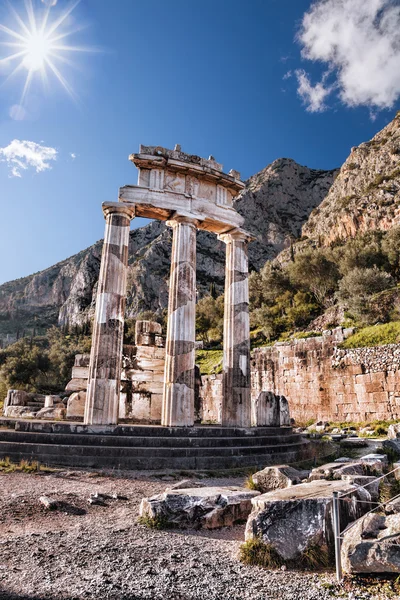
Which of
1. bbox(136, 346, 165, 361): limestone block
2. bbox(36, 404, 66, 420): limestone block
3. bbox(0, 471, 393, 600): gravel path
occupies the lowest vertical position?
bbox(0, 471, 393, 600): gravel path

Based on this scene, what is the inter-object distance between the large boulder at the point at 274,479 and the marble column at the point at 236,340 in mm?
6116

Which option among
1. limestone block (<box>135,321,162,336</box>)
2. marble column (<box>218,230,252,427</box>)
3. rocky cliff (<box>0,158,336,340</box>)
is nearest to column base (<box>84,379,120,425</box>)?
marble column (<box>218,230,252,427</box>)

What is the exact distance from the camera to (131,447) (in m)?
9.91

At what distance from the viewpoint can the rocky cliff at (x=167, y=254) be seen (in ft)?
282

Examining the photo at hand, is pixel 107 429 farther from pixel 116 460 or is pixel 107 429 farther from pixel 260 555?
pixel 260 555

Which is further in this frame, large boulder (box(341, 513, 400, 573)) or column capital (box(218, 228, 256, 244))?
column capital (box(218, 228, 256, 244))

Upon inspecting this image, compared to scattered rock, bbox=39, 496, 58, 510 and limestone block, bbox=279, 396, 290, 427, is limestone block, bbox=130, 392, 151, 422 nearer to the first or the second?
limestone block, bbox=279, 396, 290, 427

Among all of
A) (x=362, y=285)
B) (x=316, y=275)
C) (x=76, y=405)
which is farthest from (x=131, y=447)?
(x=316, y=275)

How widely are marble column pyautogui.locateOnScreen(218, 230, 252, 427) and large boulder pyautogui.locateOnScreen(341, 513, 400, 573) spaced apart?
30.5 feet

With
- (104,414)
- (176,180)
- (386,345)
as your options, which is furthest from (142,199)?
(386,345)

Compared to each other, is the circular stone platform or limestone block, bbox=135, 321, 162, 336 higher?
limestone block, bbox=135, 321, 162, 336

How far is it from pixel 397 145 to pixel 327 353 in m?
58.7

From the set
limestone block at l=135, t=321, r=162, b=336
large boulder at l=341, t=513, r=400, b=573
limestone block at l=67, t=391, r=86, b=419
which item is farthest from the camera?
limestone block at l=135, t=321, r=162, b=336

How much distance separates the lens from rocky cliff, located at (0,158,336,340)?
86.0m
